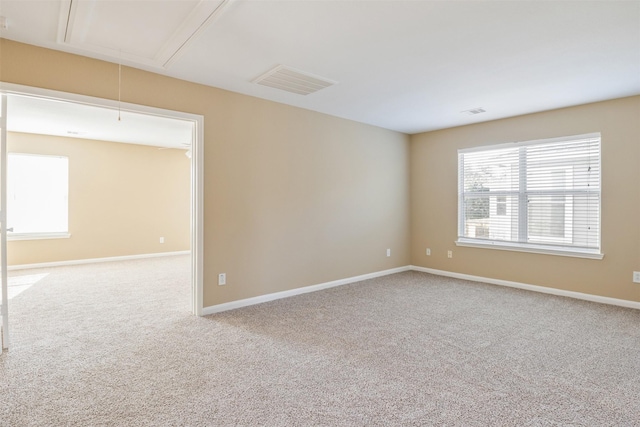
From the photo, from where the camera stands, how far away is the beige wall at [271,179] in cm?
302

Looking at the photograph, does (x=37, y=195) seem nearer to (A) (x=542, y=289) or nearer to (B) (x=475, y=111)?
(B) (x=475, y=111)

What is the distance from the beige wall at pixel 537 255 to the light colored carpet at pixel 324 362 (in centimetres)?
42

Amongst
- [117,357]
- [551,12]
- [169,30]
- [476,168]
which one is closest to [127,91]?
[169,30]

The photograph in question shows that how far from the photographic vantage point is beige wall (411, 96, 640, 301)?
386 centimetres

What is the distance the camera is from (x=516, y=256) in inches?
188

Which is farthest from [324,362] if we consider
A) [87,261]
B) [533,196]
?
[87,261]

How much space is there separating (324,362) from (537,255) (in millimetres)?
3637

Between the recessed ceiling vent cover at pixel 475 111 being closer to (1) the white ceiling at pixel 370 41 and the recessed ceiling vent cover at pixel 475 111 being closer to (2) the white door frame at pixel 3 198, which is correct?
(1) the white ceiling at pixel 370 41

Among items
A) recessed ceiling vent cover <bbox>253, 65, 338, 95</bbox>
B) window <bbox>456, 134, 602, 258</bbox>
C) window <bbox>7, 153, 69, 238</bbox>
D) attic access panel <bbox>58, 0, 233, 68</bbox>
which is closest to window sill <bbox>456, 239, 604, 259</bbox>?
window <bbox>456, 134, 602, 258</bbox>

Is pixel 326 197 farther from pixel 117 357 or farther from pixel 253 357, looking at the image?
pixel 117 357

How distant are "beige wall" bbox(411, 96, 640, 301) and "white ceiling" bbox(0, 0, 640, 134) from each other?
48cm

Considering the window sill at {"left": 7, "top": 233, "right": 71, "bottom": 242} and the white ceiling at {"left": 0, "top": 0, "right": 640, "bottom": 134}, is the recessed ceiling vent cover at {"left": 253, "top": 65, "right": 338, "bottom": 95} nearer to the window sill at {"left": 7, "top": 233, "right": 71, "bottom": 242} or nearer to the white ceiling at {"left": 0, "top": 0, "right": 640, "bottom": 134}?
the white ceiling at {"left": 0, "top": 0, "right": 640, "bottom": 134}

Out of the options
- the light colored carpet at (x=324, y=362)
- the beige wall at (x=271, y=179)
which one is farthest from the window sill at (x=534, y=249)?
the beige wall at (x=271, y=179)

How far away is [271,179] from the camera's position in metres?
4.12
